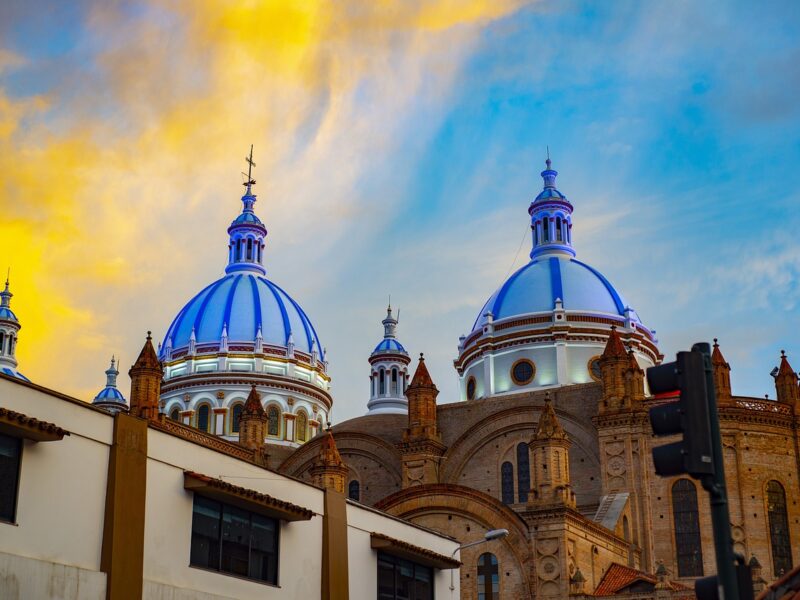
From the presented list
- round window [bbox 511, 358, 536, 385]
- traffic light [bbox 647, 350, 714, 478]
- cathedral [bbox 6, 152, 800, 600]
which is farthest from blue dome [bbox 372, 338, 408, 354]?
traffic light [bbox 647, 350, 714, 478]

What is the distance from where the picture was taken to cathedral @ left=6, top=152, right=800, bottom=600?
141 feet

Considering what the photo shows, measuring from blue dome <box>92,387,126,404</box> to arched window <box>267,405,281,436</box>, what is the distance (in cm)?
1562

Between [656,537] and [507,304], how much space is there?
2083 centimetres

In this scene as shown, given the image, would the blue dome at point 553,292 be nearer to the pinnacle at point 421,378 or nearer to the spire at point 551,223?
the spire at point 551,223

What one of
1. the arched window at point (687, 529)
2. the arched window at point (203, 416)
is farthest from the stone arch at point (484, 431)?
the arched window at point (203, 416)

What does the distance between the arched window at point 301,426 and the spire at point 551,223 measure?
20.0 m

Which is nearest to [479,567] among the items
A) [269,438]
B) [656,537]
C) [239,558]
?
[656,537]

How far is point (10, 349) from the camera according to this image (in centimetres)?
7888

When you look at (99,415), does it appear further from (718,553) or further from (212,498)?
(718,553)

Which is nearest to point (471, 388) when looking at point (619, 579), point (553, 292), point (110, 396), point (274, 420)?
point (553, 292)

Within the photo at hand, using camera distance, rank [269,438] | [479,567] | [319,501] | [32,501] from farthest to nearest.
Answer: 1. [269,438]
2. [479,567]
3. [319,501]
4. [32,501]

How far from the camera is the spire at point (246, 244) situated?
83188 millimetres

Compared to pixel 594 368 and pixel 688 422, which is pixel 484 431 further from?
pixel 688 422

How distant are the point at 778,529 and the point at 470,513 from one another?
1412 centimetres
